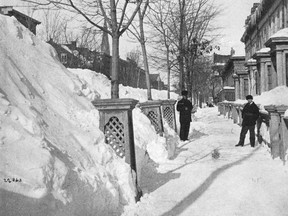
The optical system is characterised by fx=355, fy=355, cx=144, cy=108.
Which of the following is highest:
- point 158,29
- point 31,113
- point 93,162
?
point 158,29

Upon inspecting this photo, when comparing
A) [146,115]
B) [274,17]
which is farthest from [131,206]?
[274,17]

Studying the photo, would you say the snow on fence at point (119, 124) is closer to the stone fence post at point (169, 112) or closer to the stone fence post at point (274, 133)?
the stone fence post at point (274, 133)

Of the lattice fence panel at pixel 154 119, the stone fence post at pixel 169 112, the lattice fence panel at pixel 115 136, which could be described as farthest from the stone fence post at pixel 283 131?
the stone fence post at pixel 169 112

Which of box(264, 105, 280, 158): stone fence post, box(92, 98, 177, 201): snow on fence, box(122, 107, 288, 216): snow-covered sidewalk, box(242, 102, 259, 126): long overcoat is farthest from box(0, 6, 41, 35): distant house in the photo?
box(92, 98, 177, 201): snow on fence

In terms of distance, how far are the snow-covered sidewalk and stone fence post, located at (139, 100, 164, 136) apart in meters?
1.47

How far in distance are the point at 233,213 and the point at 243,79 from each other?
999 inches

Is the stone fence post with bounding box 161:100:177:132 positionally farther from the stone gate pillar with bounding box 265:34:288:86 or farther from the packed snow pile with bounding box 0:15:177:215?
the stone gate pillar with bounding box 265:34:288:86

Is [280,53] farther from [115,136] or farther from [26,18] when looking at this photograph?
[26,18]

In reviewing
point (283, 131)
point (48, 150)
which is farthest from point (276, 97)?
point (48, 150)

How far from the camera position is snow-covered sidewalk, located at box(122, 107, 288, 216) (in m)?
5.09

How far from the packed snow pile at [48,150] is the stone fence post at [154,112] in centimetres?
282

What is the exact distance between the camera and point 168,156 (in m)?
9.25

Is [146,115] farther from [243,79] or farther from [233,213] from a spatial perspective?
[243,79]

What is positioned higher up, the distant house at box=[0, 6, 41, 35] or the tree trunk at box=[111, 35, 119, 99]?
the distant house at box=[0, 6, 41, 35]
